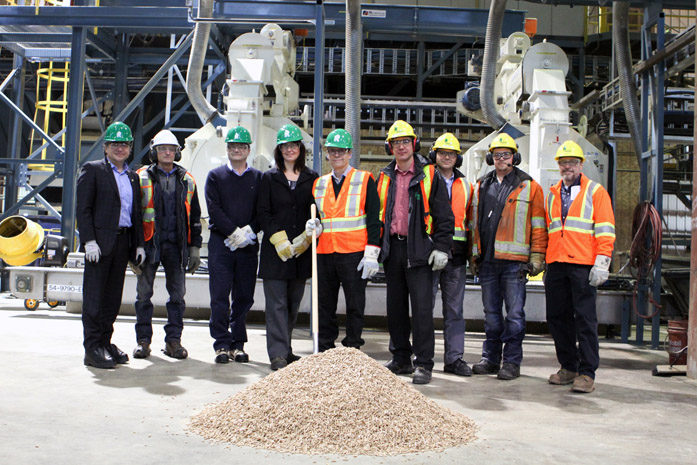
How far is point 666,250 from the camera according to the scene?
1503 centimetres

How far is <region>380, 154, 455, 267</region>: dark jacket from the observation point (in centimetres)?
502

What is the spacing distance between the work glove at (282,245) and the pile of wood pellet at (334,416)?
1365 mm

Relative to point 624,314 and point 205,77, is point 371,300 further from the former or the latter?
point 205,77

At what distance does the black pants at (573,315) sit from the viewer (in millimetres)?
4984

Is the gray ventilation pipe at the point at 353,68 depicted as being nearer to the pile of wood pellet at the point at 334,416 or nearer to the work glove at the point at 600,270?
the work glove at the point at 600,270

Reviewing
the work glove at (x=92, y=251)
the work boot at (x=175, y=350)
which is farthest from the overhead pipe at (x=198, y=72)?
the work glove at (x=92, y=251)

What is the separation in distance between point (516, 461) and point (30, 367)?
12.0 ft

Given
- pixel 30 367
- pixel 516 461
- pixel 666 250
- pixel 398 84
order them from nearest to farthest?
pixel 516 461, pixel 30 367, pixel 666 250, pixel 398 84

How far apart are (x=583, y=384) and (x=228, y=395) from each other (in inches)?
97.2

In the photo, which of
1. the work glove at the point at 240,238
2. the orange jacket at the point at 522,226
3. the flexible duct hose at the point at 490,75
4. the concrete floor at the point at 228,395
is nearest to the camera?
the concrete floor at the point at 228,395

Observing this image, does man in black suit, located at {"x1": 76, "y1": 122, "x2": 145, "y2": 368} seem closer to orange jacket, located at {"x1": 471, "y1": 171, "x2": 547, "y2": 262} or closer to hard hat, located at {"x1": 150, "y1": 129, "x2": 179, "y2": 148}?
hard hat, located at {"x1": 150, "y1": 129, "x2": 179, "y2": 148}

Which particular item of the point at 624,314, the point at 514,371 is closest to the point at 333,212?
the point at 514,371

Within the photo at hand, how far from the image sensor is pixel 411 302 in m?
5.07

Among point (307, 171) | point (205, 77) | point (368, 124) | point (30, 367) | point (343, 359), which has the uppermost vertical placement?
point (205, 77)
